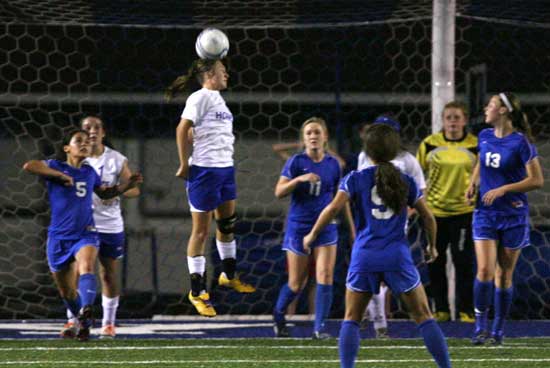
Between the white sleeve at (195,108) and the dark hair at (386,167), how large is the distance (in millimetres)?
1401

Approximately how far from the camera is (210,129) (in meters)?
7.68

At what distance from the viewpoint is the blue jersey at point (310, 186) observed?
31.2ft

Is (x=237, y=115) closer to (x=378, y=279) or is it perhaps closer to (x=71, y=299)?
(x=71, y=299)

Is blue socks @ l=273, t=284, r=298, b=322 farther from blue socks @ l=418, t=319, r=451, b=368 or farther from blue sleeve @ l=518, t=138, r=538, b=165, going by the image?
blue socks @ l=418, t=319, r=451, b=368

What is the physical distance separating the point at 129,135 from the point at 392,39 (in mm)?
2715

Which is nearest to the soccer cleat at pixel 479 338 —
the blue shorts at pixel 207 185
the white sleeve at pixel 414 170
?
the white sleeve at pixel 414 170

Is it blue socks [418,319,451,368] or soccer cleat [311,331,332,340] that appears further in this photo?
soccer cleat [311,331,332,340]

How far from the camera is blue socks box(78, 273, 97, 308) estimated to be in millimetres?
9164

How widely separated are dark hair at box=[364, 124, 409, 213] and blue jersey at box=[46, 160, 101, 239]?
11.1 ft

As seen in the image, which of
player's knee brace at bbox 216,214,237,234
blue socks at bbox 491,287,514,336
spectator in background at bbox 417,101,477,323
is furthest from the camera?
spectator in background at bbox 417,101,477,323

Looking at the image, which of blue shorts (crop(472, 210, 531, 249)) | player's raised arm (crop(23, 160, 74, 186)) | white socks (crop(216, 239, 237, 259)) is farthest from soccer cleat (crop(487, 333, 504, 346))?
player's raised arm (crop(23, 160, 74, 186))

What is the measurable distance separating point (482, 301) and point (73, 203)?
9.81 feet

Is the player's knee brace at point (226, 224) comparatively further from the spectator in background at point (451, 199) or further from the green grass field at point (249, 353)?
the spectator in background at point (451, 199)

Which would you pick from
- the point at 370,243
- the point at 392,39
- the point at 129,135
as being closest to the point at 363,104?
the point at 392,39
